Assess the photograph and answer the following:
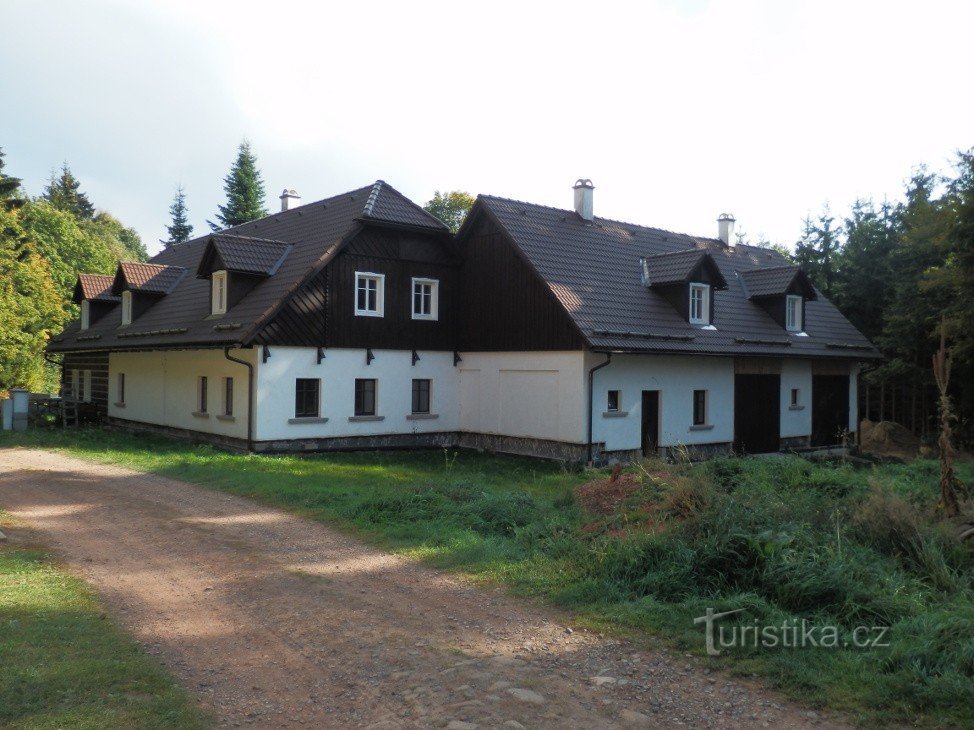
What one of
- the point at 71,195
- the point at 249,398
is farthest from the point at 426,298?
the point at 71,195

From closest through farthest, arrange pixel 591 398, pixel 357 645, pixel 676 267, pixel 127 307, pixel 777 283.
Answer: pixel 357 645 < pixel 591 398 < pixel 676 267 < pixel 777 283 < pixel 127 307

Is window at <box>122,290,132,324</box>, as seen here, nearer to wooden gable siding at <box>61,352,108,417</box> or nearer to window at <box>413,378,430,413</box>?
wooden gable siding at <box>61,352,108,417</box>

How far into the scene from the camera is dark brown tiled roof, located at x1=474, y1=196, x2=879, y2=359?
20344 millimetres

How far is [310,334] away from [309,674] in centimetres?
1520

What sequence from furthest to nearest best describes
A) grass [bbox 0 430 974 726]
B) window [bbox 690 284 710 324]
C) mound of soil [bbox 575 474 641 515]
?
window [bbox 690 284 710 324]
mound of soil [bbox 575 474 641 515]
grass [bbox 0 430 974 726]

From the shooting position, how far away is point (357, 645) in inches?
260

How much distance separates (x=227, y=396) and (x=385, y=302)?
4931mm

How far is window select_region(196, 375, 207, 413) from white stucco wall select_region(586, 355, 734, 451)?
11004mm

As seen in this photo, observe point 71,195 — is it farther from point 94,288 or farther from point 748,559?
point 748,559

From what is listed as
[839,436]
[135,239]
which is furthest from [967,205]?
[135,239]

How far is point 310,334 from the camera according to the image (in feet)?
67.2

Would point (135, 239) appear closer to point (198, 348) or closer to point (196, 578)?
point (198, 348)

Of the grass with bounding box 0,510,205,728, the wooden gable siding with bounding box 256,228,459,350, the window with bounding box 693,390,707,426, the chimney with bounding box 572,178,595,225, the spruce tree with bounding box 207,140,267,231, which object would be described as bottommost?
the grass with bounding box 0,510,205,728

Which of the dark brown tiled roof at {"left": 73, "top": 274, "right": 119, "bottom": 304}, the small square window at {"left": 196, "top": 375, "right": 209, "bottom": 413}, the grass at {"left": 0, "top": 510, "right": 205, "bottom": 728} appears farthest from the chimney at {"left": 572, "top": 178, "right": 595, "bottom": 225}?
the grass at {"left": 0, "top": 510, "right": 205, "bottom": 728}
